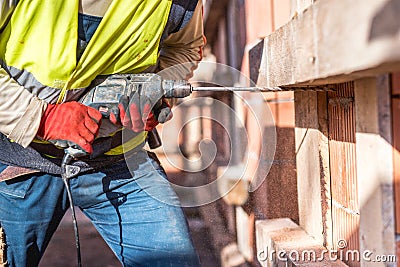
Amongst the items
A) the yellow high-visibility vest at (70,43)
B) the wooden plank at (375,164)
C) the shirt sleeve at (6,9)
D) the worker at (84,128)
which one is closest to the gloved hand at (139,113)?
the worker at (84,128)

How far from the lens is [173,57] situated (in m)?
1.98

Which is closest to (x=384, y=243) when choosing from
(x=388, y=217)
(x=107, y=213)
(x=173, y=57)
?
(x=388, y=217)

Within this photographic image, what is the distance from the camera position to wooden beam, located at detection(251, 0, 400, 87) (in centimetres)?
80

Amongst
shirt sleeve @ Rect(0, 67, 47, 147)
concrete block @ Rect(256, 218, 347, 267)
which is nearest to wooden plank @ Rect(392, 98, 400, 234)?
concrete block @ Rect(256, 218, 347, 267)

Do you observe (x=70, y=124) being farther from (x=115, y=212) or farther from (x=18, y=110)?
(x=115, y=212)

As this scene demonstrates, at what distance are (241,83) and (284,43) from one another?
4.81 ft

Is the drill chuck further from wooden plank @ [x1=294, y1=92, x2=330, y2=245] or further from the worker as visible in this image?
wooden plank @ [x1=294, y1=92, x2=330, y2=245]

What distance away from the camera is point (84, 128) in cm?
149

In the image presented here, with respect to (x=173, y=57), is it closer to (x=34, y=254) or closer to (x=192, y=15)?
(x=192, y=15)

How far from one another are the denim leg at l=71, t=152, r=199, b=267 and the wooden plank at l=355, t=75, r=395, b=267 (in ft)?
2.14

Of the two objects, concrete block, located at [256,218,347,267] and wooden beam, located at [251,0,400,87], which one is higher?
wooden beam, located at [251,0,400,87]

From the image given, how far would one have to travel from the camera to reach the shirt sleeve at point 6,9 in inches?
55.4

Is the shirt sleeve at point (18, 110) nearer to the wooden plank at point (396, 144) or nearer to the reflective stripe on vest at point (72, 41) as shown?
the reflective stripe on vest at point (72, 41)

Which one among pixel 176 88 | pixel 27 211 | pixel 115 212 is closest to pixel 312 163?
pixel 176 88
